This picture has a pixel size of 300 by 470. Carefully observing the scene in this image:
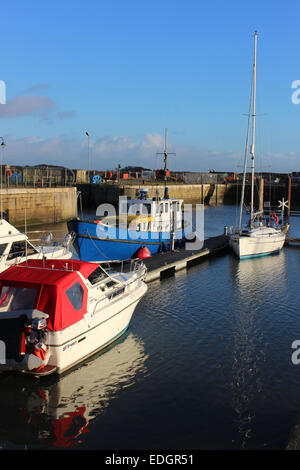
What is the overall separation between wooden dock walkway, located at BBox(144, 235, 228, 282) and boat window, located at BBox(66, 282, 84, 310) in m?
8.62

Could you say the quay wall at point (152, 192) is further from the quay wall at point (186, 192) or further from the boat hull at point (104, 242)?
the boat hull at point (104, 242)

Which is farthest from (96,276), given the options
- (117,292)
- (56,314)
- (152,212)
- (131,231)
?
(152,212)

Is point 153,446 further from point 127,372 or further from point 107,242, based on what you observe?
point 107,242

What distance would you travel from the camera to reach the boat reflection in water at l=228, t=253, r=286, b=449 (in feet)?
30.3

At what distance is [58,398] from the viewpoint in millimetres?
9695

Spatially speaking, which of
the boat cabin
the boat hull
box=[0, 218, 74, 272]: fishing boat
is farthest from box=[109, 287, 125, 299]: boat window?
the boat cabin

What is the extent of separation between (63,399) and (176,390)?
2.58 m

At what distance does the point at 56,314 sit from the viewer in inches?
389

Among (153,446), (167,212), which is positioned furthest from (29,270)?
(167,212)

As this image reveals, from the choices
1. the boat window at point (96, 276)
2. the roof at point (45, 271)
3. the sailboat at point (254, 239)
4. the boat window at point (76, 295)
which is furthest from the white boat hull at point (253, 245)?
the boat window at point (76, 295)

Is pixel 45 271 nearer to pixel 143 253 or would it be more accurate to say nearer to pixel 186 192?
pixel 143 253

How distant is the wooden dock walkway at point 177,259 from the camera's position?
798 inches

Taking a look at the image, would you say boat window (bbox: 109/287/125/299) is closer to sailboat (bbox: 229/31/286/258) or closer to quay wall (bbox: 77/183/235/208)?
sailboat (bbox: 229/31/286/258)
